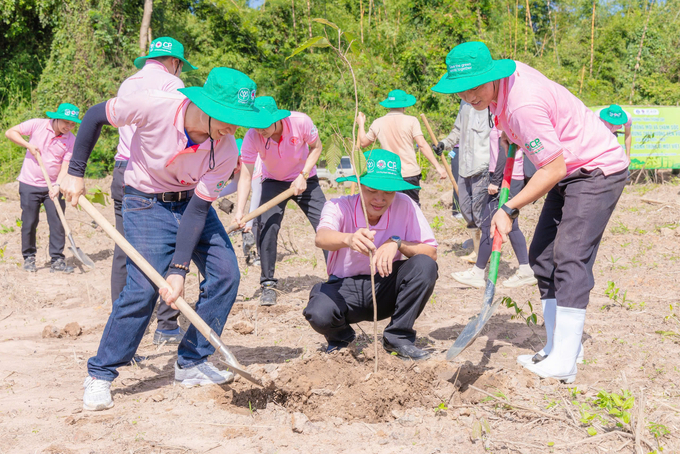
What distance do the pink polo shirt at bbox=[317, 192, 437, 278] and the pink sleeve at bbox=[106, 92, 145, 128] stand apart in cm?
112

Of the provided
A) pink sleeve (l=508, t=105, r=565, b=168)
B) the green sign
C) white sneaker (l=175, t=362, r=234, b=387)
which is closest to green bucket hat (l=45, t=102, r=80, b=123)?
white sneaker (l=175, t=362, r=234, b=387)

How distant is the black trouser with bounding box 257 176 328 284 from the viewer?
480cm

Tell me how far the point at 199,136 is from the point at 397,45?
43.5 ft

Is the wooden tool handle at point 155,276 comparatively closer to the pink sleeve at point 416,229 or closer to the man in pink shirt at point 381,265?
the man in pink shirt at point 381,265

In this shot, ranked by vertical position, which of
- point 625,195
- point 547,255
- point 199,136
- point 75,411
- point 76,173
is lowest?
point 625,195

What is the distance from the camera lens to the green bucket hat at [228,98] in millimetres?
2512

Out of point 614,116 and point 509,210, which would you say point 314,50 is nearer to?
point 614,116

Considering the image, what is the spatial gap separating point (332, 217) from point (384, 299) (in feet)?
1.92

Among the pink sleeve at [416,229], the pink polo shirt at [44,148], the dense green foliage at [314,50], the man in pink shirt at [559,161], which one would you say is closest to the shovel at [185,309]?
the pink sleeve at [416,229]

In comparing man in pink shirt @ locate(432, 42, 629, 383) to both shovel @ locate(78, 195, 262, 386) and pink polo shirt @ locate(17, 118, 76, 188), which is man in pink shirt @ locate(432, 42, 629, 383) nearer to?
shovel @ locate(78, 195, 262, 386)

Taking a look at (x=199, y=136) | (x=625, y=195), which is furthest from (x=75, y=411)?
(x=625, y=195)

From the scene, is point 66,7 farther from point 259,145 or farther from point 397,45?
point 259,145

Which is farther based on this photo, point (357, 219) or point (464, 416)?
point (357, 219)

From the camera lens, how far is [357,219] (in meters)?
3.30
